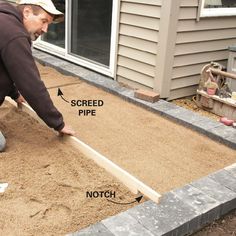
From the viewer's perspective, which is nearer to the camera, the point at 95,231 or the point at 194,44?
the point at 95,231

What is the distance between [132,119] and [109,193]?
5.14 feet

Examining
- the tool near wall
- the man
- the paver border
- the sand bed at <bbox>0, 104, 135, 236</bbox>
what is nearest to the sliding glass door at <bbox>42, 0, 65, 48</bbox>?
the tool near wall

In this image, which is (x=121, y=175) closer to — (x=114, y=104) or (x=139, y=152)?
(x=139, y=152)

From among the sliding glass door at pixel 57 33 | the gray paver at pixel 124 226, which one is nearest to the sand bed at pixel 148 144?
the gray paver at pixel 124 226

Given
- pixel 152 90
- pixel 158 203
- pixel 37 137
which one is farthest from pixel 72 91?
pixel 158 203

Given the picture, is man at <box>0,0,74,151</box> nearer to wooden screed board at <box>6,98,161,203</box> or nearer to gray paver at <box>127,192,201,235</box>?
wooden screed board at <box>6,98,161,203</box>

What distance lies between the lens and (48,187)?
273cm

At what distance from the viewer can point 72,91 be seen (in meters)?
4.90

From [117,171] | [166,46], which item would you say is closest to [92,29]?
[166,46]

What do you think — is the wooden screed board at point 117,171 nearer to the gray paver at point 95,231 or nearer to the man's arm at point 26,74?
the man's arm at point 26,74

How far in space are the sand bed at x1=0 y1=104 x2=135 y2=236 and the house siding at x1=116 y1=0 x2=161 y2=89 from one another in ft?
5.48

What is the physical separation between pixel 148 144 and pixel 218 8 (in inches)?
90.8

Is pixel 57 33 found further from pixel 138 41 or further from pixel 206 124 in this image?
pixel 206 124

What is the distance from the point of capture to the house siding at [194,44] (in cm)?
445
